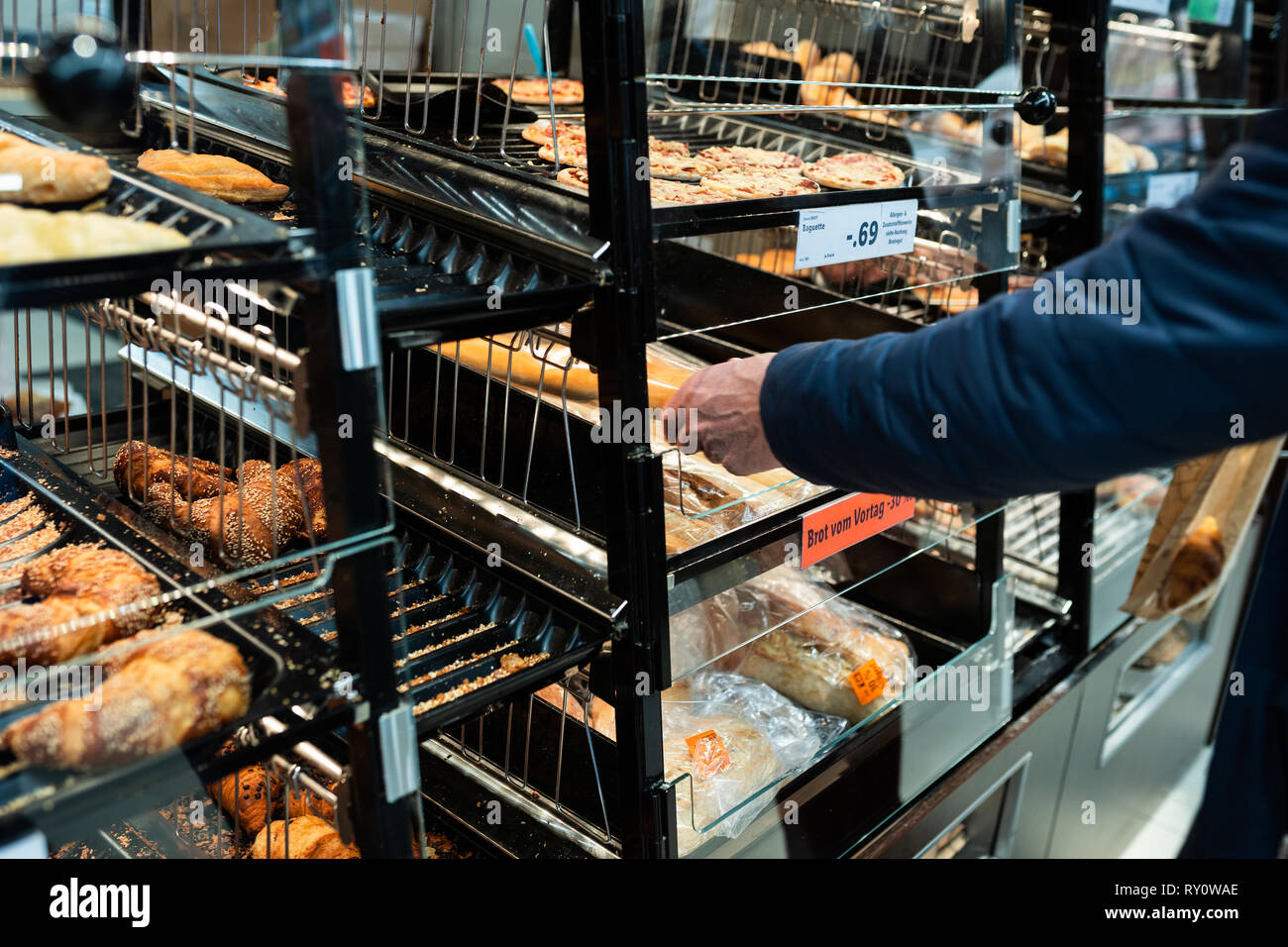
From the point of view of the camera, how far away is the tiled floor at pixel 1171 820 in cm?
247

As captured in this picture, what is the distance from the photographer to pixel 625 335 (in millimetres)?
1096

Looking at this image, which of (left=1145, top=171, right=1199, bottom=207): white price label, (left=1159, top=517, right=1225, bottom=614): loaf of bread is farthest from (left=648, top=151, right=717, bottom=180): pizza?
(left=1145, top=171, right=1199, bottom=207): white price label

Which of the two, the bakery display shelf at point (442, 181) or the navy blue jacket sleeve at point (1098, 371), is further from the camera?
the bakery display shelf at point (442, 181)

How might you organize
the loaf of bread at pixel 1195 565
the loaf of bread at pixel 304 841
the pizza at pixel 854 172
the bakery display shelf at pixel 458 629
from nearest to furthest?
the bakery display shelf at pixel 458 629 → the loaf of bread at pixel 304 841 → the pizza at pixel 854 172 → the loaf of bread at pixel 1195 565

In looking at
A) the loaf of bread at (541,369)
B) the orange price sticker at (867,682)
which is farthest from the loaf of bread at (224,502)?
the orange price sticker at (867,682)

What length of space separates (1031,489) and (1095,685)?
50.9 inches

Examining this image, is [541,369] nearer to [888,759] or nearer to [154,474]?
[154,474]

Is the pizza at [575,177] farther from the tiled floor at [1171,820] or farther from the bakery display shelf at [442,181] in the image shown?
the tiled floor at [1171,820]

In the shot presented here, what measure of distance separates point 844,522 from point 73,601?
0.94 meters

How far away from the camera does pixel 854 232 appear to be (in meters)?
1.33
